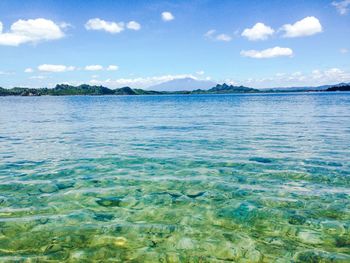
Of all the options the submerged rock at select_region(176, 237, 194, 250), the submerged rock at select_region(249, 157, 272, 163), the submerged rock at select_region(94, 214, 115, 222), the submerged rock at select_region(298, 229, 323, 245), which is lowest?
the submerged rock at select_region(298, 229, 323, 245)

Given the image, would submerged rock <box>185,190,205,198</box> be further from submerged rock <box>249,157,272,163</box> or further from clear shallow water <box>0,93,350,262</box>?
submerged rock <box>249,157,272,163</box>

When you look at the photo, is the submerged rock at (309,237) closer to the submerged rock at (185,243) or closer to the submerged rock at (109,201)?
the submerged rock at (185,243)

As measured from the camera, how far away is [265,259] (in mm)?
7641

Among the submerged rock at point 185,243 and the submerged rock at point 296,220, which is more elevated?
the submerged rock at point 185,243

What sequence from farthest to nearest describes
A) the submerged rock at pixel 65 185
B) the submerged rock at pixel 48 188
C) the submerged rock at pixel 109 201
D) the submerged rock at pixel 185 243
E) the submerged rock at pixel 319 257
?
the submerged rock at pixel 65 185, the submerged rock at pixel 48 188, the submerged rock at pixel 109 201, the submerged rock at pixel 185 243, the submerged rock at pixel 319 257

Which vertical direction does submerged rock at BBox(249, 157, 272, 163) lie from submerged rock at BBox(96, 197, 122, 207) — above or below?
above

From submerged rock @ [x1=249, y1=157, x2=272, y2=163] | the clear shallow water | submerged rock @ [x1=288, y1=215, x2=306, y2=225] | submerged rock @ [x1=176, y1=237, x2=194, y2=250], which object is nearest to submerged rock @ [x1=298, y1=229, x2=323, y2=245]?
the clear shallow water

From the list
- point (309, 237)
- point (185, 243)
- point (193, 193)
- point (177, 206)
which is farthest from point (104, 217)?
point (309, 237)

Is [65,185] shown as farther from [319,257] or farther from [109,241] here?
[319,257]

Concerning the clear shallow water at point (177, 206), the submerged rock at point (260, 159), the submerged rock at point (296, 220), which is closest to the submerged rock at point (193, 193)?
the clear shallow water at point (177, 206)

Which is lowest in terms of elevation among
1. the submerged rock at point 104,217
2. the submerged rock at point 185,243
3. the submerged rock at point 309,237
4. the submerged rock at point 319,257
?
the submerged rock at point 309,237

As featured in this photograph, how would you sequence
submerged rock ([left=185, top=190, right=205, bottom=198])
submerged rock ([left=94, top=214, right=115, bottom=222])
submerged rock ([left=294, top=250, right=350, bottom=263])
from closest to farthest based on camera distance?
1. submerged rock ([left=294, top=250, right=350, bottom=263])
2. submerged rock ([left=94, top=214, right=115, bottom=222])
3. submerged rock ([left=185, top=190, right=205, bottom=198])

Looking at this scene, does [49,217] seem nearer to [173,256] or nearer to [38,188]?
[38,188]

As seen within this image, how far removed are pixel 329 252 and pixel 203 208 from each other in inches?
164
